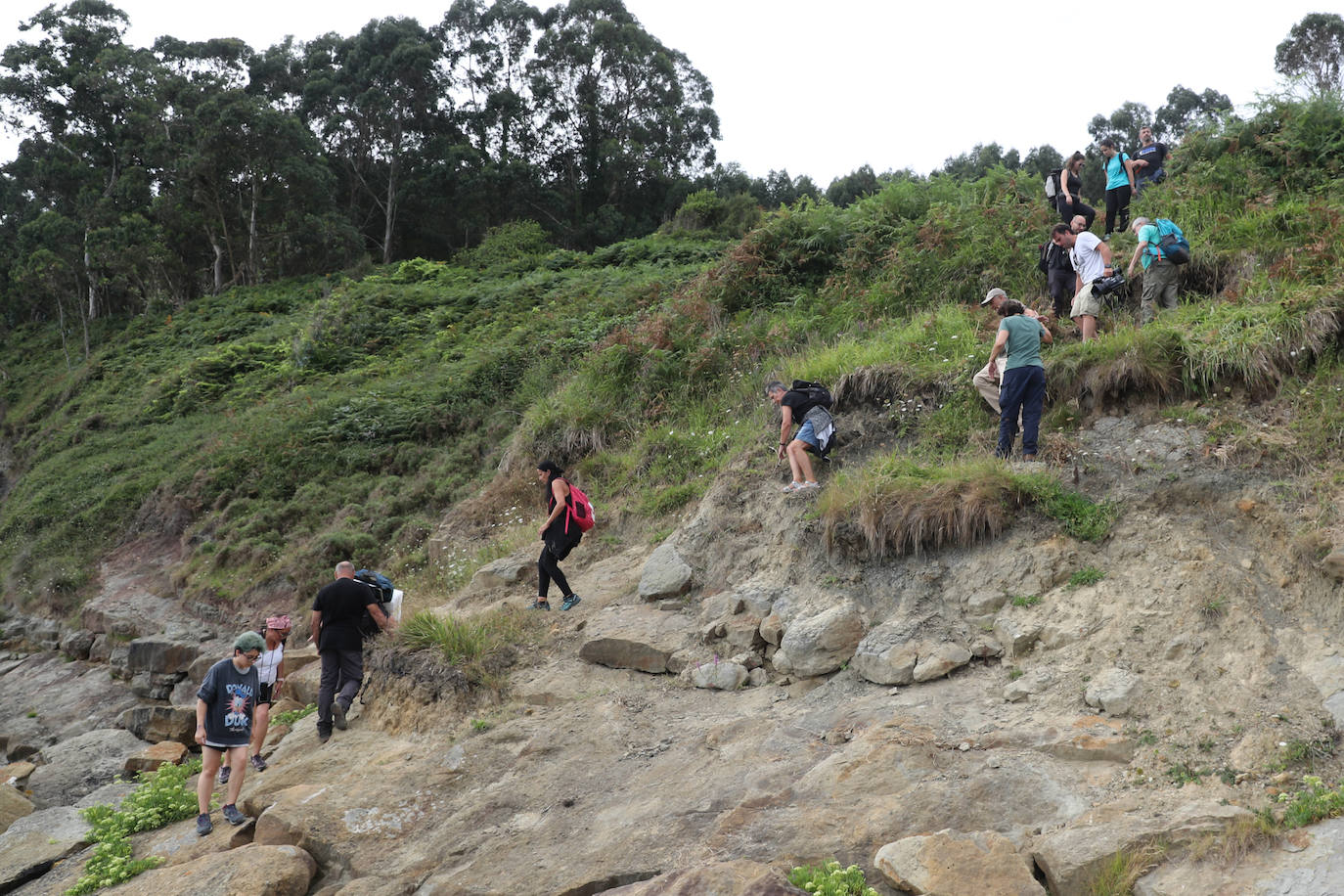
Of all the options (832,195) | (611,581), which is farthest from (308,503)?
(832,195)

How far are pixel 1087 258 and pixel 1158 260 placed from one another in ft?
2.17

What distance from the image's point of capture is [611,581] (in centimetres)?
991

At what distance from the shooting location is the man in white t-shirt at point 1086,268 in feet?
30.2

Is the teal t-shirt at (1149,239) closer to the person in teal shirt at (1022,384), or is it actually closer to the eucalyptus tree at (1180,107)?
the person in teal shirt at (1022,384)

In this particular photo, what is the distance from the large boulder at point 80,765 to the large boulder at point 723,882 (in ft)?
27.4

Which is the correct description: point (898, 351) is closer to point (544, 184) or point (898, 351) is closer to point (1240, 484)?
point (1240, 484)

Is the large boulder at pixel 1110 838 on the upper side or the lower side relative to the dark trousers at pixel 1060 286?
lower

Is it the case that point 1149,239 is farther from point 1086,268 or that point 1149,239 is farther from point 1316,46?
point 1316,46

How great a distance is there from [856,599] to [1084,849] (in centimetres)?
318

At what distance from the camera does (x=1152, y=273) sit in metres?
9.38

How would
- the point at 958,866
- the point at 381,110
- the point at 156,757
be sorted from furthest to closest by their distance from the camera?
the point at 381,110 → the point at 156,757 → the point at 958,866

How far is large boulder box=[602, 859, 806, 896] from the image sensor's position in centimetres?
469

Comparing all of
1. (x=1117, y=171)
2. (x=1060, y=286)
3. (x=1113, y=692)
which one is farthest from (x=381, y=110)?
(x=1113, y=692)

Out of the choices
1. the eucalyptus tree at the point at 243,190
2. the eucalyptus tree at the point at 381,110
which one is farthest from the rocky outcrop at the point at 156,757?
the eucalyptus tree at the point at 381,110
